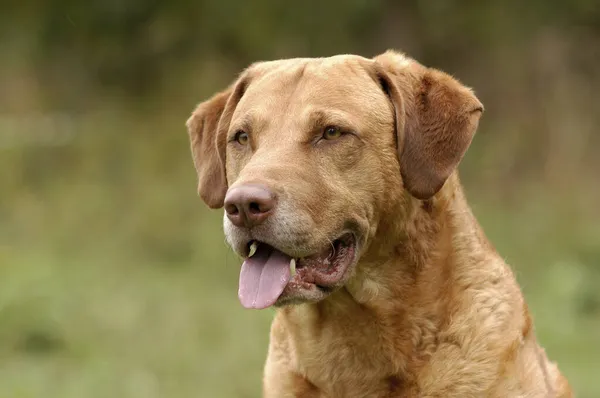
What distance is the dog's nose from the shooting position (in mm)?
4406

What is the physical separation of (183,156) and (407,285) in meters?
13.0

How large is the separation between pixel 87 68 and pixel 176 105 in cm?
188

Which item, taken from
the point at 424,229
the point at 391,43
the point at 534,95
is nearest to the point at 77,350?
the point at 424,229

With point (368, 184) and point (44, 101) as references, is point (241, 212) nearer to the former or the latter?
point (368, 184)

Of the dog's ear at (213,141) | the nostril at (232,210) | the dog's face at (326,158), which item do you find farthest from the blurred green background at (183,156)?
the nostril at (232,210)

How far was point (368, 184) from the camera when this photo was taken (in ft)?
15.7

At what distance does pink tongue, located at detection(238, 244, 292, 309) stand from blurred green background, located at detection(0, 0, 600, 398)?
5.17m

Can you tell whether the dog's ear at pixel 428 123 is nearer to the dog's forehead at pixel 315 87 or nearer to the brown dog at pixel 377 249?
the brown dog at pixel 377 249

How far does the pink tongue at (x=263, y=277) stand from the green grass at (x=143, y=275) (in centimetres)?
408

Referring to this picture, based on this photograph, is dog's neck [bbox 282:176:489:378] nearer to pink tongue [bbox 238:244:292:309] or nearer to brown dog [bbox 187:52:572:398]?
brown dog [bbox 187:52:572:398]

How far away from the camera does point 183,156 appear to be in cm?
1759

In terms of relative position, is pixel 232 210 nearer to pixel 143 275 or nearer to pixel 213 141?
pixel 213 141

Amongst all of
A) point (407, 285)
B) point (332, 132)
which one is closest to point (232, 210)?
point (332, 132)

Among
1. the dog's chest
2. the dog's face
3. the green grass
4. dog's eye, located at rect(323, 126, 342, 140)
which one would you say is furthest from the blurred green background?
dog's eye, located at rect(323, 126, 342, 140)
